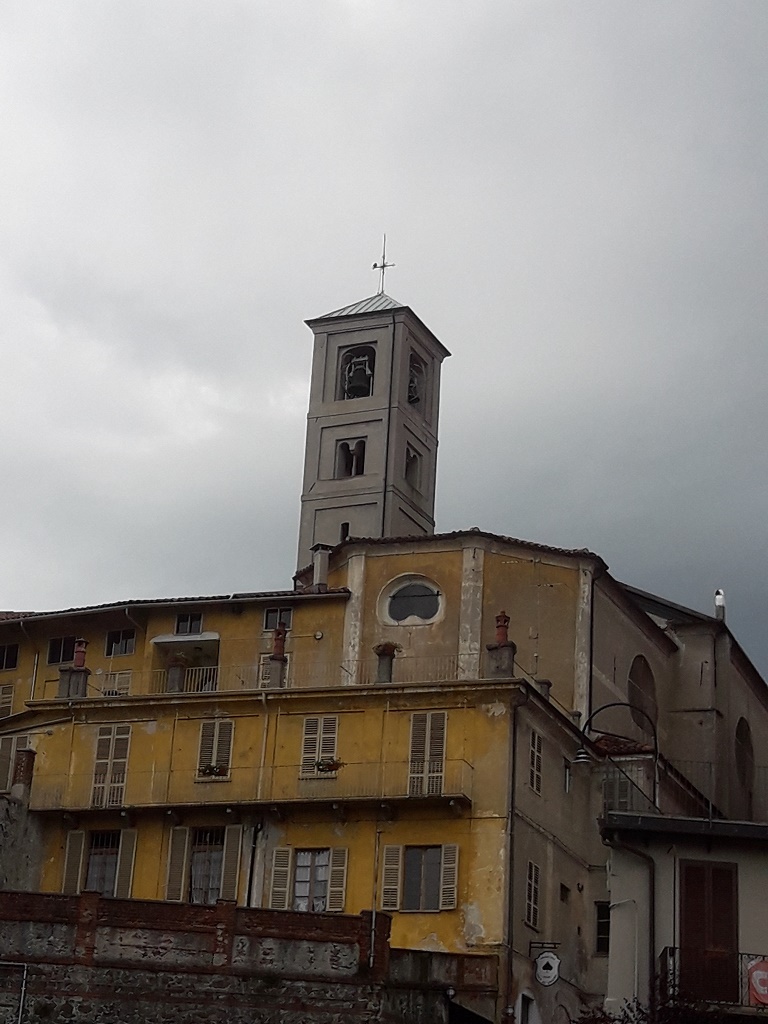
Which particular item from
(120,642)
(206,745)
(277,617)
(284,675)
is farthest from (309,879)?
(120,642)

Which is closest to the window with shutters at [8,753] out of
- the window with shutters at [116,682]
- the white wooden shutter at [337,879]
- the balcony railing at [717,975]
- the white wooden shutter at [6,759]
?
the white wooden shutter at [6,759]

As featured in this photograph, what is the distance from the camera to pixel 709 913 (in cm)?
3956

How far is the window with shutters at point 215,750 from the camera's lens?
50.0 metres

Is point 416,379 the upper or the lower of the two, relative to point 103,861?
upper

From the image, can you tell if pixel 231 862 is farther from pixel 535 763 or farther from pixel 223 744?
pixel 535 763

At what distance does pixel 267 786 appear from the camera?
161 ft

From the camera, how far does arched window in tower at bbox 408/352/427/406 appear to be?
7506 centimetres

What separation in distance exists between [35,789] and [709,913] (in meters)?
20.0

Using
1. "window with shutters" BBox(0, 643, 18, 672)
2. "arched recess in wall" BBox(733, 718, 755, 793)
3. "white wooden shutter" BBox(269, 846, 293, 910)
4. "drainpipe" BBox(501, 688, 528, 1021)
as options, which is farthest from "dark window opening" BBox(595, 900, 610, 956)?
"window with shutters" BBox(0, 643, 18, 672)

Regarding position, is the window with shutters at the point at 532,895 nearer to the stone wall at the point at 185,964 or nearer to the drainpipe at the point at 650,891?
the stone wall at the point at 185,964

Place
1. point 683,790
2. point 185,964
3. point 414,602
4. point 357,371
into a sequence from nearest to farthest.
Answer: point 185,964 → point 683,790 → point 414,602 → point 357,371

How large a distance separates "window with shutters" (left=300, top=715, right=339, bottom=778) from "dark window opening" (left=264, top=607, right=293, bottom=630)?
8.86 m

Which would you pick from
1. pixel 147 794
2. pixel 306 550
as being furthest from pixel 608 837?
pixel 306 550

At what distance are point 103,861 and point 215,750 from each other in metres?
4.12
